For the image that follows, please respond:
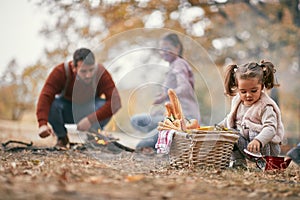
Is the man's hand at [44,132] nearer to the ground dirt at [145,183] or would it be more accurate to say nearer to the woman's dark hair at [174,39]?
the ground dirt at [145,183]

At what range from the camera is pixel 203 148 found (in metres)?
2.82

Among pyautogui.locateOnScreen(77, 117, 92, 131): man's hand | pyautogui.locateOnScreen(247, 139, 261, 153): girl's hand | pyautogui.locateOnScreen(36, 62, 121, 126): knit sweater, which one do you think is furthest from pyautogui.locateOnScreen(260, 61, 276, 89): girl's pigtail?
pyautogui.locateOnScreen(77, 117, 92, 131): man's hand

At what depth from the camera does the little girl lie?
3.01 m

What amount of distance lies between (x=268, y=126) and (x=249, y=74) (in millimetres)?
355

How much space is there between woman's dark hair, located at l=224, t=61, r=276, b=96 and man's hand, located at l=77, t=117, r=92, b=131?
1.33 metres

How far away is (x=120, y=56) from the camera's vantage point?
358 centimetres

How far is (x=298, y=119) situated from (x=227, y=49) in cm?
251

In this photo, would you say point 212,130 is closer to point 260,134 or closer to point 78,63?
point 260,134

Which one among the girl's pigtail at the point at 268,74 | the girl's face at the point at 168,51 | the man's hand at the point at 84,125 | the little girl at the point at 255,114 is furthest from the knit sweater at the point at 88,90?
the girl's pigtail at the point at 268,74

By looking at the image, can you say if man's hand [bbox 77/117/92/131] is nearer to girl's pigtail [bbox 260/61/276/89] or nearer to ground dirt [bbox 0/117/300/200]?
ground dirt [bbox 0/117/300/200]

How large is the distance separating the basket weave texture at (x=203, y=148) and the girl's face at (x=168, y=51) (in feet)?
3.78

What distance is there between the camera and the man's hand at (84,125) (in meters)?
4.07

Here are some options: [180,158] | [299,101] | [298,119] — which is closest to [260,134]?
[180,158]

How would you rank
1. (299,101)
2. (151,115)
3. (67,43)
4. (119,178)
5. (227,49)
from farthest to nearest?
1. (299,101)
2. (227,49)
3. (67,43)
4. (151,115)
5. (119,178)
